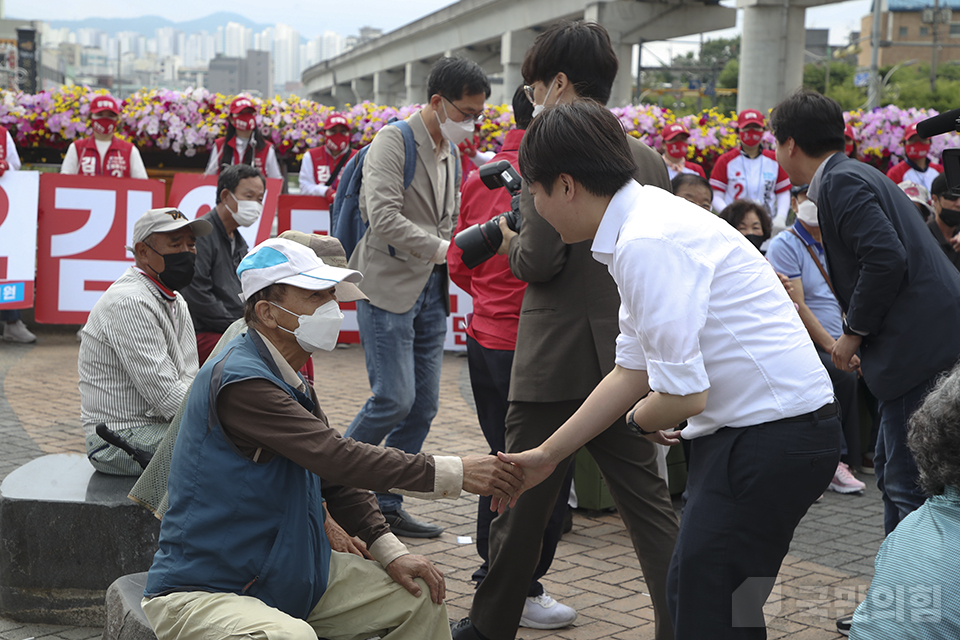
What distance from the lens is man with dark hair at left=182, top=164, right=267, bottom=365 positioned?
550cm

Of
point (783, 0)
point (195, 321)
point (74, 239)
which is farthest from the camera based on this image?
point (783, 0)

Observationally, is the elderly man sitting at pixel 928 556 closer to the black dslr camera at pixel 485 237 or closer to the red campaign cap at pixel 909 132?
the black dslr camera at pixel 485 237

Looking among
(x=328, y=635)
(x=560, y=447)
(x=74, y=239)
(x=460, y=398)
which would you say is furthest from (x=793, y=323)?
(x=74, y=239)

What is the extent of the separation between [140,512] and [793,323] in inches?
100

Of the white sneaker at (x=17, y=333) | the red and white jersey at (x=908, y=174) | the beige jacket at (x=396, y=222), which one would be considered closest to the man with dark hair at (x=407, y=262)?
the beige jacket at (x=396, y=222)

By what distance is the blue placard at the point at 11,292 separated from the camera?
888cm

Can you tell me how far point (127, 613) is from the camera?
280 cm

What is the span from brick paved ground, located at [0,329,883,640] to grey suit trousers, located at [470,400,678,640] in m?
0.43

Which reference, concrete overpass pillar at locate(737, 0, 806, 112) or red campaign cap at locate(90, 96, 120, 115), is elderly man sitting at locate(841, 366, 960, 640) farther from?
concrete overpass pillar at locate(737, 0, 806, 112)

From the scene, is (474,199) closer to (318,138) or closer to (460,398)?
(460,398)

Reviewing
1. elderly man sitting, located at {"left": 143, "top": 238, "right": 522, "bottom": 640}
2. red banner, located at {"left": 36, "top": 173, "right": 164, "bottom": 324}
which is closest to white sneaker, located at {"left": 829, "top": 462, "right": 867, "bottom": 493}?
elderly man sitting, located at {"left": 143, "top": 238, "right": 522, "bottom": 640}

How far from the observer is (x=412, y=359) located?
15.7 ft

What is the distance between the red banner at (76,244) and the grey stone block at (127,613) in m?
6.54

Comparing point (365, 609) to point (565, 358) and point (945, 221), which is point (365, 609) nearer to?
point (565, 358)
